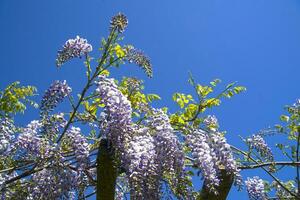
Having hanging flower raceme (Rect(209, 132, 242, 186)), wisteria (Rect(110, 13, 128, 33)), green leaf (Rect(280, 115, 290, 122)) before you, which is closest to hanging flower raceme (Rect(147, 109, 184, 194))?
hanging flower raceme (Rect(209, 132, 242, 186))

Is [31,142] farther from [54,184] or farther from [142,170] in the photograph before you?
[142,170]

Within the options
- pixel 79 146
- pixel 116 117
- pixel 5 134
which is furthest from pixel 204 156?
pixel 5 134

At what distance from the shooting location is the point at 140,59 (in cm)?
550

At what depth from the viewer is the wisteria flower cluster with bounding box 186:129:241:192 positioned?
4.50 m

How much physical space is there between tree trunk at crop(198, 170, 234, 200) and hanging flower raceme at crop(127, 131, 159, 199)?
21.6 inches

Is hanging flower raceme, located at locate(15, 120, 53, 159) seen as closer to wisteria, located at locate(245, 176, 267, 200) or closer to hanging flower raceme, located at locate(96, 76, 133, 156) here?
hanging flower raceme, located at locate(96, 76, 133, 156)

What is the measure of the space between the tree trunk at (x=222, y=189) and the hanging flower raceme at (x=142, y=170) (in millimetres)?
548

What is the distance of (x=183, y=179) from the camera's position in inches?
177

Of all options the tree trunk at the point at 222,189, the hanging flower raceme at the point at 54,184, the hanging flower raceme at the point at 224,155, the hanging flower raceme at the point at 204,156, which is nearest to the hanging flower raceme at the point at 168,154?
the hanging flower raceme at the point at 204,156

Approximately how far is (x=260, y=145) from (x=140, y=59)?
2022 millimetres

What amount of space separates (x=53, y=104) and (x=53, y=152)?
2.19ft

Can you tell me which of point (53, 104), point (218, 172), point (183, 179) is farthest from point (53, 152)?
point (218, 172)

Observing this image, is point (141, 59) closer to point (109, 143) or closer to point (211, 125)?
point (211, 125)

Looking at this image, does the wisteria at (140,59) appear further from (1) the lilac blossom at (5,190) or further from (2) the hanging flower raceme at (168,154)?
(1) the lilac blossom at (5,190)
